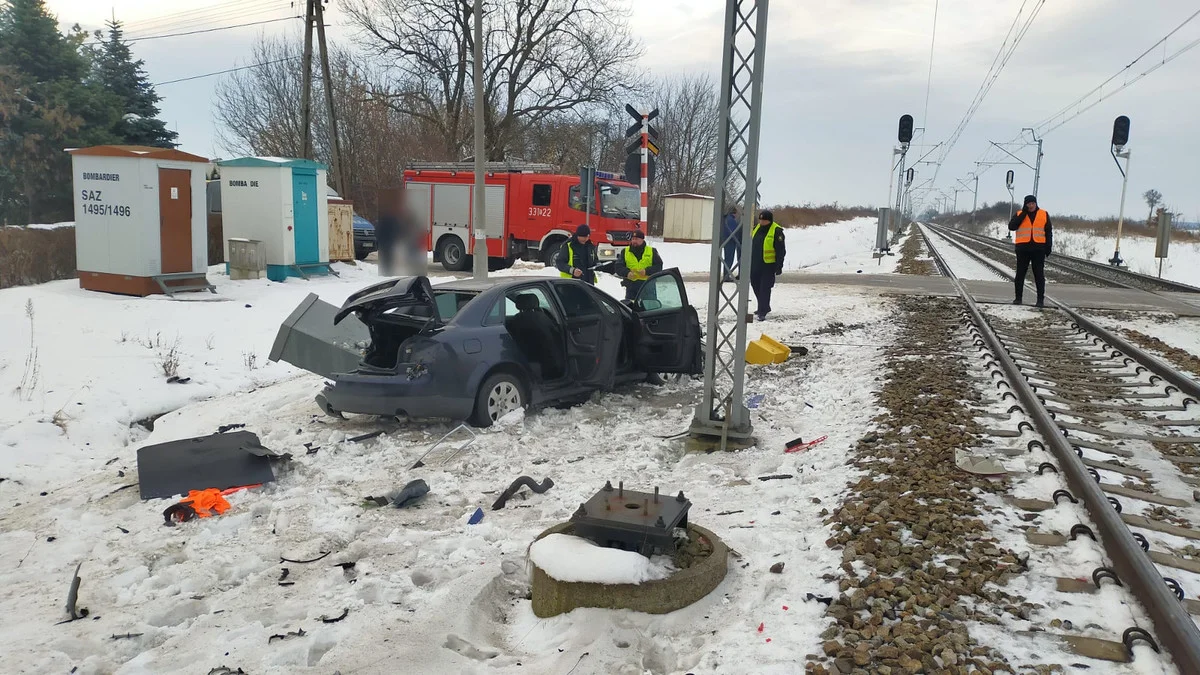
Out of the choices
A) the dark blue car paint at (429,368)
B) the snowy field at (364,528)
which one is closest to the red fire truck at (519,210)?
the snowy field at (364,528)

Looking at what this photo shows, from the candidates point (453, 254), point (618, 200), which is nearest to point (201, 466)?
point (618, 200)

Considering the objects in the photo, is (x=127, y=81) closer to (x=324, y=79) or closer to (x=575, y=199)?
(x=324, y=79)

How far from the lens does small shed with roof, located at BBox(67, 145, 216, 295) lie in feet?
46.1

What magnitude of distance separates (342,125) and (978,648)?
3867 cm

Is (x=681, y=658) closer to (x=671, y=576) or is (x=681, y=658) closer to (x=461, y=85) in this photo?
(x=671, y=576)

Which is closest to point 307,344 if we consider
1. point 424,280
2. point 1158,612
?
point 424,280

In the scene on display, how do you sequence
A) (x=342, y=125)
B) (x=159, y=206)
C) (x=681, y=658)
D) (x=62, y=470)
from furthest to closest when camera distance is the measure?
(x=342, y=125), (x=159, y=206), (x=62, y=470), (x=681, y=658)

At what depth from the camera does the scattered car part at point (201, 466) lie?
19.7ft

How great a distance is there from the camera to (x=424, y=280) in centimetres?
735

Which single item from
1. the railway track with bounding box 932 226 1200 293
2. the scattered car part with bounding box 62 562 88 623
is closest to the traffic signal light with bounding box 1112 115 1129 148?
the railway track with bounding box 932 226 1200 293

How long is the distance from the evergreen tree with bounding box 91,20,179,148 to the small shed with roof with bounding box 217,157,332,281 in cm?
2105

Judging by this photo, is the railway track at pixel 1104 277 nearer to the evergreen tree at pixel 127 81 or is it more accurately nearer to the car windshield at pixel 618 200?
the car windshield at pixel 618 200

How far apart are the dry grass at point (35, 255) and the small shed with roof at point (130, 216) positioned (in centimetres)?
223

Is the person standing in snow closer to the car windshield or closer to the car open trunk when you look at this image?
the car open trunk
